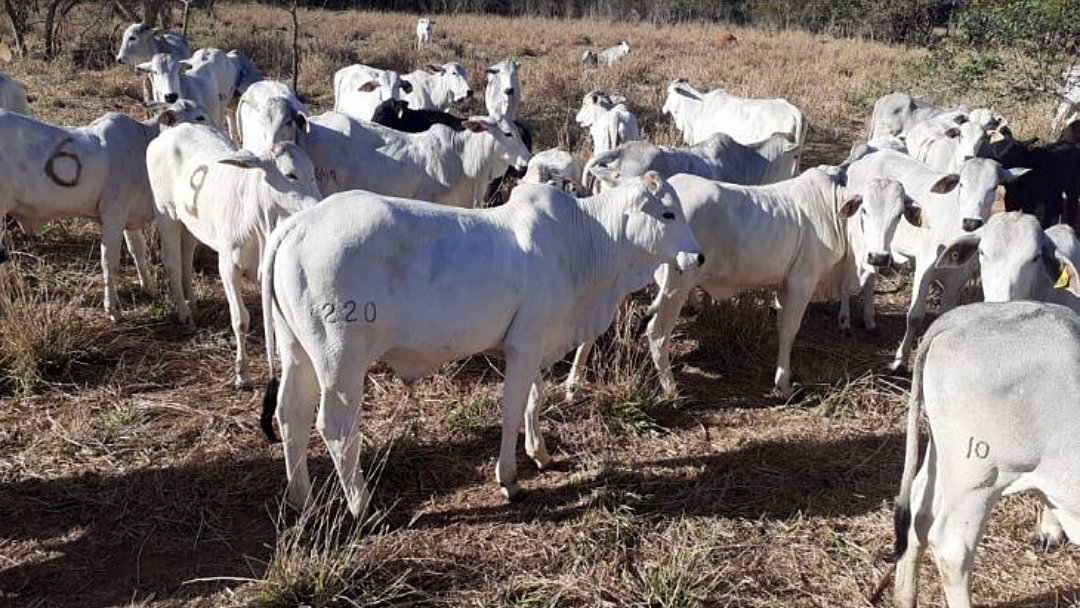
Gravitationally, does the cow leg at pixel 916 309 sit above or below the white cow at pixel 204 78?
below

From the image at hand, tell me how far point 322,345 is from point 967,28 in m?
11.4

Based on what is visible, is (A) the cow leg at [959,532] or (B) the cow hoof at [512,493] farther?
(B) the cow hoof at [512,493]

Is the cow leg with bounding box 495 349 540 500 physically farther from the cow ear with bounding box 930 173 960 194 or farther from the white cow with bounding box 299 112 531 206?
the cow ear with bounding box 930 173 960 194

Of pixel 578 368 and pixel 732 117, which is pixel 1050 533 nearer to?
pixel 578 368

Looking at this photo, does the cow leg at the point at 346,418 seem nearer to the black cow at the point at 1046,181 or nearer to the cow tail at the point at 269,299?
the cow tail at the point at 269,299

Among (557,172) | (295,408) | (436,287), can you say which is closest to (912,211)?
(557,172)

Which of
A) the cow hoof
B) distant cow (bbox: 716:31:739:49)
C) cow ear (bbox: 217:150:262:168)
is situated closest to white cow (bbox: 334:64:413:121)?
cow ear (bbox: 217:150:262:168)

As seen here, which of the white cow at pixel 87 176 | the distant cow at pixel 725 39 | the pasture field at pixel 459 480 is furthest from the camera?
the distant cow at pixel 725 39

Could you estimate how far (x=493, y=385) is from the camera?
6191 millimetres

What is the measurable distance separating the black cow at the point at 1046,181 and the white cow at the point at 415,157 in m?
5.07

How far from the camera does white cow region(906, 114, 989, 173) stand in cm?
991

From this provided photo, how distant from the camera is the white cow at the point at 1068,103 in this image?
12641 millimetres

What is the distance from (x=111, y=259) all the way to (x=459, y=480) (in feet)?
11.7

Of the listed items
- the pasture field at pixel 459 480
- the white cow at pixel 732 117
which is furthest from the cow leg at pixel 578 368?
the white cow at pixel 732 117
